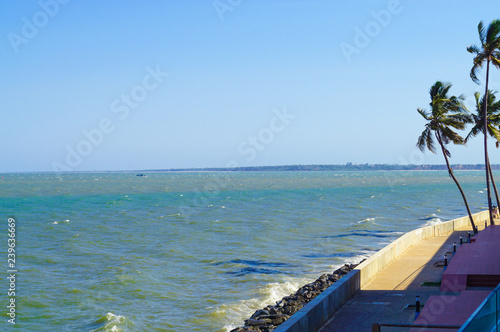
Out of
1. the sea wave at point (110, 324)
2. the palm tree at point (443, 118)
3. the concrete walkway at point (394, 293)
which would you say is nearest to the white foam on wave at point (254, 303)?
the sea wave at point (110, 324)

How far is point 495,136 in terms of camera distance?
33281mm

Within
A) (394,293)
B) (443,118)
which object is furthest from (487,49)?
(394,293)

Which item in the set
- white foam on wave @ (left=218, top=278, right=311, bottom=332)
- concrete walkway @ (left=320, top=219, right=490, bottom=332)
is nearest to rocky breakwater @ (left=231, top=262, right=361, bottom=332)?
white foam on wave @ (left=218, top=278, right=311, bottom=332)

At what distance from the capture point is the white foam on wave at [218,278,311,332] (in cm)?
1913

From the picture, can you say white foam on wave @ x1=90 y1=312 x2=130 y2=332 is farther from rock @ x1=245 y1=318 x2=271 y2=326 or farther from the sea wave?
rock @ x1=245 y1=318 x2=271 y2=326

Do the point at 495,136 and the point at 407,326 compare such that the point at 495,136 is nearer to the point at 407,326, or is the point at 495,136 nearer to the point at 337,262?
the point at 337,262

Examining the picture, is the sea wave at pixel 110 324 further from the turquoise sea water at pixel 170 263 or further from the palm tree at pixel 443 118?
the palm tree at pixel 443 118

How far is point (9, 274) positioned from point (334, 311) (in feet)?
61.0

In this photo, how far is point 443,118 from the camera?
106 ft

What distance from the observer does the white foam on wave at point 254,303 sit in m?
19.1

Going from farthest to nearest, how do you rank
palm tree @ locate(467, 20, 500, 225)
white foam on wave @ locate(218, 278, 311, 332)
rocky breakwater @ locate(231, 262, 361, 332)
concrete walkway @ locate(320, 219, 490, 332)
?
1. palm tree @ locate(467, 20, 500, 225)
2. white foam on wave @ locate(218, 278, 311, 332)
3. rocky breakwater @ locate(231, 262, 361, 332)
4. concrete walkway @ locate(320, 219, 490, 332)

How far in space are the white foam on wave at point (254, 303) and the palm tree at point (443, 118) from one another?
43.2 feet

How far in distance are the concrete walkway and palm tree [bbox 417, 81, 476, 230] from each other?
8752 mm

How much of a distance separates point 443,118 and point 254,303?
17835mm
